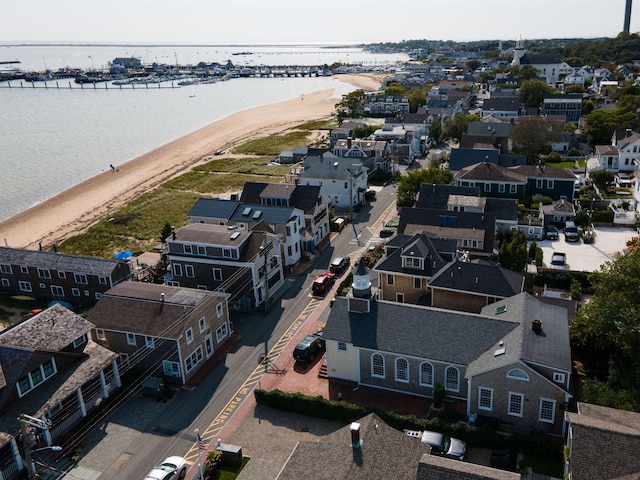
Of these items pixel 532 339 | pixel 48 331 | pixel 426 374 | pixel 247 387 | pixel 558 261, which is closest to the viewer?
pixel 532 339

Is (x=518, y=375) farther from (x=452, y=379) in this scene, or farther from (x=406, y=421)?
(x=406, y=421)

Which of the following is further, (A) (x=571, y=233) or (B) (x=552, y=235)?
(B) (x=552, y=235)

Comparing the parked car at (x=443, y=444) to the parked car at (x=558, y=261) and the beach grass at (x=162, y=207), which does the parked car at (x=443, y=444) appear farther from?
the beach grass at (x=162, y=207)

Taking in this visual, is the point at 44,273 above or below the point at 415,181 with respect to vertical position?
below

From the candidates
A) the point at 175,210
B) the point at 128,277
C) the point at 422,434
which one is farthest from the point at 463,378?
the point at 175,210

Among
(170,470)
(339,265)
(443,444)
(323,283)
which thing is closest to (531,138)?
(339,265)

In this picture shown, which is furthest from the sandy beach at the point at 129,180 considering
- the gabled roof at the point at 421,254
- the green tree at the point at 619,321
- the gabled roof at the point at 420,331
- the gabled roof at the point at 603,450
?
the gabled roof at the point at 603,450

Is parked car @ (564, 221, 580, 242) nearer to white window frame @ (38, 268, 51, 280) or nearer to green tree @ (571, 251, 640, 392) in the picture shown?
green tree @ (571, 251, 640, 392)

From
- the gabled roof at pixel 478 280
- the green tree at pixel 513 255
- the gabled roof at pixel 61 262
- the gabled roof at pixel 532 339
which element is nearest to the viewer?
the gabled roof at pixel 532 339
